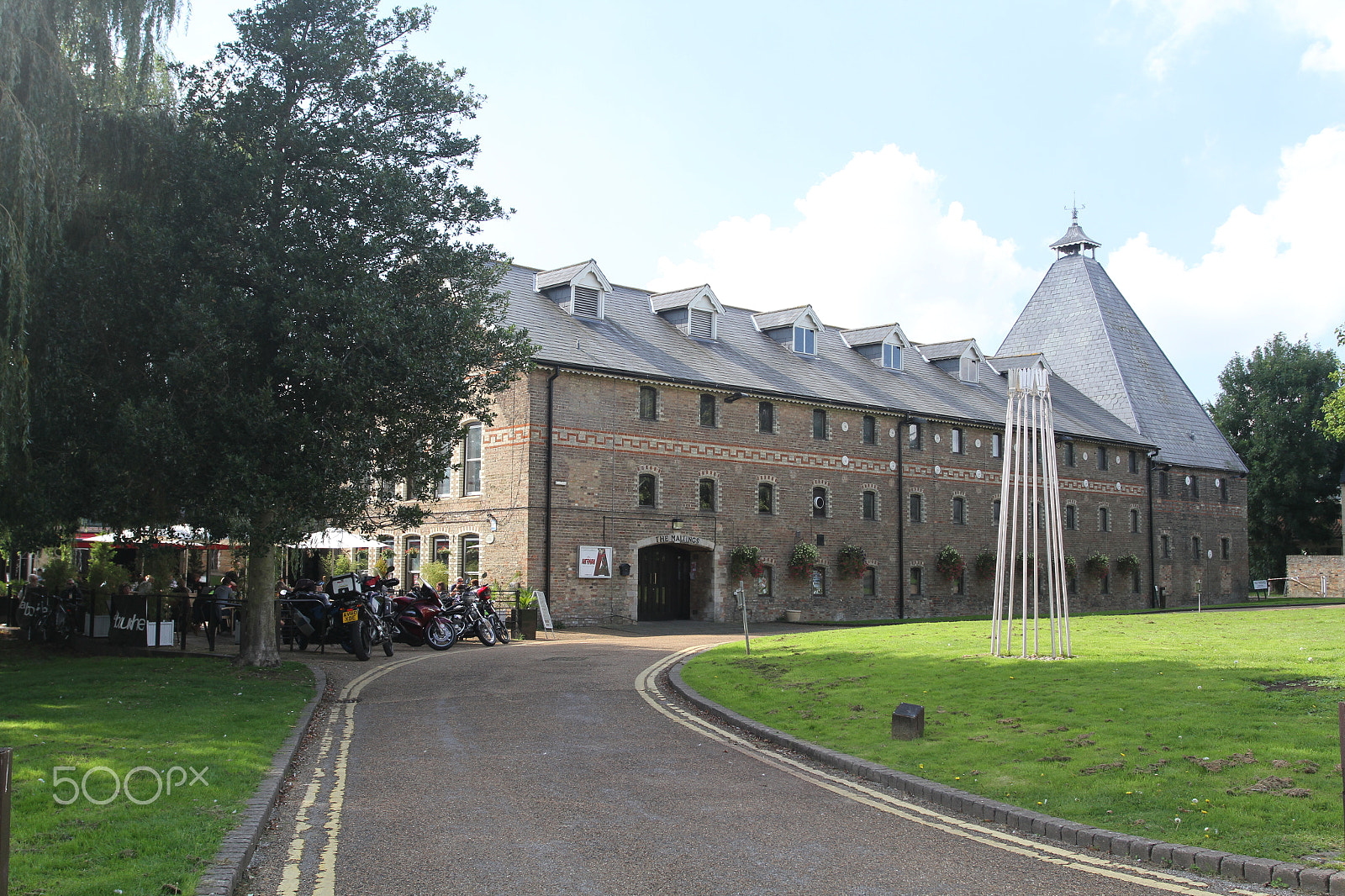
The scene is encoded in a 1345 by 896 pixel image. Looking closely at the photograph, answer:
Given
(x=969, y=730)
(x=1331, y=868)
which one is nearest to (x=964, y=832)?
(x=1331, y=868)

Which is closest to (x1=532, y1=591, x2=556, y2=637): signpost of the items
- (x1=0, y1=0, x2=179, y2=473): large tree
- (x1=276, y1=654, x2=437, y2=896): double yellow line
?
(x1=276, y1=654, x2=437, y2=896): double yellow line

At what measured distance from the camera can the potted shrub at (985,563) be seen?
141 ft

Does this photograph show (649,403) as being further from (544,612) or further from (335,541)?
(335,541)

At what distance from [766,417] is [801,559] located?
190 inches

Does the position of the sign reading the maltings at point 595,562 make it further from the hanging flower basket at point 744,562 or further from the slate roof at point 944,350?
the slate roof at point 944,350

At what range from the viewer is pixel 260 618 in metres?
18.1

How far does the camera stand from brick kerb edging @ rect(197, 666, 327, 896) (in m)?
6.07

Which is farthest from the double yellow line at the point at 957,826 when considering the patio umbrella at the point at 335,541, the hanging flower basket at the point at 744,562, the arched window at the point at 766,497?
the arched window at the point at 766,497

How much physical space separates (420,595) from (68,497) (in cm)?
918

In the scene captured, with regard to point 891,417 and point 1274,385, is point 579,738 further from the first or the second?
point 1274,385

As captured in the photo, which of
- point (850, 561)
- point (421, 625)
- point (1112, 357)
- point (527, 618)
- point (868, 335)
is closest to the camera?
point (421, 625)

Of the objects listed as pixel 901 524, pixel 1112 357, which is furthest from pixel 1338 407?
pixel 901 524

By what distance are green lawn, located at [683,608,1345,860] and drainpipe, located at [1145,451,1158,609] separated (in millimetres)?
32230

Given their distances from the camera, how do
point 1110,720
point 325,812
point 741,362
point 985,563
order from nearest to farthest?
point 325,812
point 1110,720
point 741,362
point 985,563
